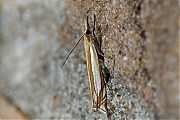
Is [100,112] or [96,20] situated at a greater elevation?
[96,20]

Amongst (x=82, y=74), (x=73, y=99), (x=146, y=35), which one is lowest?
(x=73, y=99)

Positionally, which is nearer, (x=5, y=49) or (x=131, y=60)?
(x=131, y=60)

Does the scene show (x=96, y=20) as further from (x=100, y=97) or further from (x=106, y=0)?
(x=100, y=97)

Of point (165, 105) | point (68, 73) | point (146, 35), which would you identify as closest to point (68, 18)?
point (68, 73)

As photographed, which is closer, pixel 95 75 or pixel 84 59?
pixel 95 75
